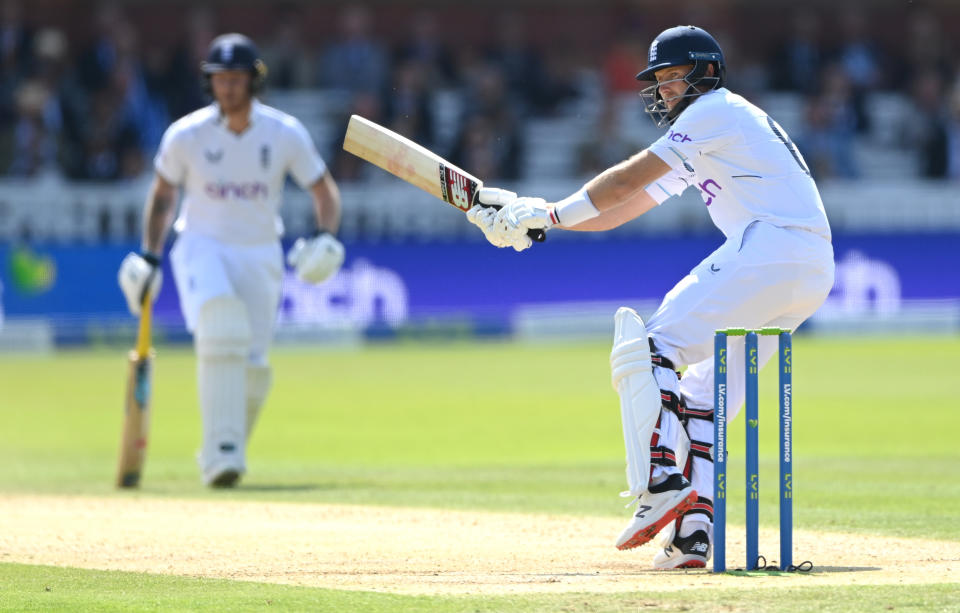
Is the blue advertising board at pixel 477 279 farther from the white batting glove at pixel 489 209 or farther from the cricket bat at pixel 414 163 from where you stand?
the white batting glove at pixel 489 209

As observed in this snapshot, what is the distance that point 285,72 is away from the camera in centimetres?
1884

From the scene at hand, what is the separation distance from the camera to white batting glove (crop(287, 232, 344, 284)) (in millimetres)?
7625

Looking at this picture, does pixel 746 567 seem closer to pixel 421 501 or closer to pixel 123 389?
pixel 421 501

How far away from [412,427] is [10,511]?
4.08 m

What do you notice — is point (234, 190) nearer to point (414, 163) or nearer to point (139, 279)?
point (139, 279)

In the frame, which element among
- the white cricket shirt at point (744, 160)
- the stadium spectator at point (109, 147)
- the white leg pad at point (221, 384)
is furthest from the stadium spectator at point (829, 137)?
the white cricket shirt at point (744, 160)

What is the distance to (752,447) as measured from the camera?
4.46 m

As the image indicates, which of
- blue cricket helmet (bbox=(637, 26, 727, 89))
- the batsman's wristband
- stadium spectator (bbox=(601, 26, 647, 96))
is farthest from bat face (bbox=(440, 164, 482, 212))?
stadium spectator (bbox=(601, 26, 647, 96))

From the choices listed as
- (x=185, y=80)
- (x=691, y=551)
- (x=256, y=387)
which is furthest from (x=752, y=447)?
(x=185, y=80)

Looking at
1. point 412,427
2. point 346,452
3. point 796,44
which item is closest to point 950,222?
point 796,44

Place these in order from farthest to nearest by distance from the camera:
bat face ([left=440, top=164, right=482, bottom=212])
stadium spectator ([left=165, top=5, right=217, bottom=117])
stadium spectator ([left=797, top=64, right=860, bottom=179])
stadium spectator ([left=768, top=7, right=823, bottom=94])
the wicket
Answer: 1. stadium spectator ([left=768, top=7, right=823, bottom=94])
2. stadium spectator ([left=797, top=64, right=860, bottom=179])
3. stadium spectator ([left=165, top=5, right=217, bottom=117])
4. bat face ([left=440, top=164, right=482, bottom=212])
5. the wicket

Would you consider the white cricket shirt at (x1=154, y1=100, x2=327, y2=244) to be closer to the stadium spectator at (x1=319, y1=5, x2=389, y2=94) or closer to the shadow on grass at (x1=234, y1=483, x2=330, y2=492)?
the shadow on grass at (x1=234, y1=483, x2=330, y2=492)

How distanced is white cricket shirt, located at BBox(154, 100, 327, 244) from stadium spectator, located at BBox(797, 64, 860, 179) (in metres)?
12.2

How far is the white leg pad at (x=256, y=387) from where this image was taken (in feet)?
25.5
